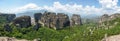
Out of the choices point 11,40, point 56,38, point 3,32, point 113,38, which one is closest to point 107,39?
point 113,38

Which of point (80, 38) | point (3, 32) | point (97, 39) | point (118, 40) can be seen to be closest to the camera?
point (118, 40)

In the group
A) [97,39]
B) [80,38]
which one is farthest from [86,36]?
[97,39]

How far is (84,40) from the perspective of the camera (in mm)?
153875

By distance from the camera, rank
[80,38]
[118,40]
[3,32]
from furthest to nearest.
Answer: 1. [3,32]
2. [80,38]
3. [118,40]

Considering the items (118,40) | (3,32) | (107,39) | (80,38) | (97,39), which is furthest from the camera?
(3,32)

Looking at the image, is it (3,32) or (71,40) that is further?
(3,32)

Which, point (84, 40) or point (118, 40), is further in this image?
point (84, 40)

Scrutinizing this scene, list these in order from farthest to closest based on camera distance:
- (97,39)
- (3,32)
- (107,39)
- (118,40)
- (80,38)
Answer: (3,32) < (80,38) < (97,39) < (107,39) < (118,40)

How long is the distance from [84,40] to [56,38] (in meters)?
47.9

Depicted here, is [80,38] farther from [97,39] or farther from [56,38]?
[56,38]

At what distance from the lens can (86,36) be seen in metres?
162

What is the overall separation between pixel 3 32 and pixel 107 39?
286 feet

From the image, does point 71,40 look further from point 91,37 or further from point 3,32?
point 3,32

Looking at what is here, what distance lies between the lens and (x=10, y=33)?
200 m
